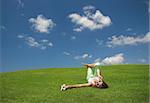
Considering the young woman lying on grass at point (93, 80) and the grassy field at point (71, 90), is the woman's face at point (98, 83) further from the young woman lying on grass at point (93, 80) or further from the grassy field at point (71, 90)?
the grassy field at point (71, 90)

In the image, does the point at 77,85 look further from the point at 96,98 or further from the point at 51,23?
the point at 51,23

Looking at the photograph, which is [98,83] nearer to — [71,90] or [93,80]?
[93,80]

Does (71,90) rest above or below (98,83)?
below

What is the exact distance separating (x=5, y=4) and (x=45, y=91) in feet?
6.33

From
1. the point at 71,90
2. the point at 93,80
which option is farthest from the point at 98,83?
the point at 71,90

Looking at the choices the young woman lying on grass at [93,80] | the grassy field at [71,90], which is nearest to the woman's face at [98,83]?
the young woman lying on grass at [93,80]

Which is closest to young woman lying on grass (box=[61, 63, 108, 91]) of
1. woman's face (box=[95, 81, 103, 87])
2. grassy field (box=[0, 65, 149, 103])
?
woman's face (box=[95, 81, 103, 87])

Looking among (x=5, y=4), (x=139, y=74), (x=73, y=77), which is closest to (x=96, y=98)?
(x=73, y=77)

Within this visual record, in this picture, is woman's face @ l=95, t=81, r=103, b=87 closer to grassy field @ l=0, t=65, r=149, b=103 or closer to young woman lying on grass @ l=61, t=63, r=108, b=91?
young woman lying on grass @ l=61, t=63, r=108, b=91

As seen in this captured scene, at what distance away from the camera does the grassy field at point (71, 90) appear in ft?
20.6

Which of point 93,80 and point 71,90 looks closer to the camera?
point 71,90

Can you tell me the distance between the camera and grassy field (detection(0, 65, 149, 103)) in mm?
6270

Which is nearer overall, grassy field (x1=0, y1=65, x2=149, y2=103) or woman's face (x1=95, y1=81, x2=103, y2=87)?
grassy field (x1=0, y1=65, x2=149, y2=103)

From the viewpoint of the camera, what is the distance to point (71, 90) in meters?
6.70
